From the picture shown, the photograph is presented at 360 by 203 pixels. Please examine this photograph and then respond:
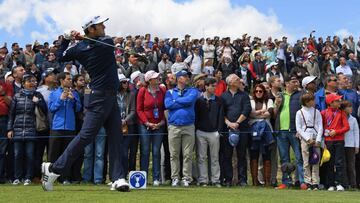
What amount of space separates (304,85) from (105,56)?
677 cm

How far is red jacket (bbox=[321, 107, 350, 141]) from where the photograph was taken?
1502 centimetres

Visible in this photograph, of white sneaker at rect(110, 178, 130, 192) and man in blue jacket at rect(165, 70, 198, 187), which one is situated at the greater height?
man in blue jacket at rect(165, 70, 198, 187)

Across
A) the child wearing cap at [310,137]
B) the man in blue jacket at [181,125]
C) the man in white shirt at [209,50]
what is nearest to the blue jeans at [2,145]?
the man in blue jacket at [181,125]

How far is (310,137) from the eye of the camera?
1469 centimetres

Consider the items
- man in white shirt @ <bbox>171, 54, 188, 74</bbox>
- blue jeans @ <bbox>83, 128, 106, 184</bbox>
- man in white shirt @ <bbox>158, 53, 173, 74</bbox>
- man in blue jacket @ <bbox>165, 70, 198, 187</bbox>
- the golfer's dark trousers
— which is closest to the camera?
the golfer's dark trousers

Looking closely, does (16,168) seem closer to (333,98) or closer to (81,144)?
(81,144)

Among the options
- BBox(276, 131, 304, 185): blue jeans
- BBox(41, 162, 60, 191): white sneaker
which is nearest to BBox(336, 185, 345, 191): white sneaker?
BBox(276, 131, 304, 185): blue jeans

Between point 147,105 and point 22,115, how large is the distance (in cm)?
292

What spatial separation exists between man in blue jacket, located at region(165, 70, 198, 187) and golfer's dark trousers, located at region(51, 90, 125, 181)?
387 cm

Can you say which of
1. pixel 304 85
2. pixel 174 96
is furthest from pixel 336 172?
pixel 174 96

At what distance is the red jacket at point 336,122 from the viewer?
15016 mm

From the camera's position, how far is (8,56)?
85.6 feet

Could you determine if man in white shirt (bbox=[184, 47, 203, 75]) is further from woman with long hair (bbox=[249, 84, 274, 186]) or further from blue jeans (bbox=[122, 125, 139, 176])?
blue jeans (bbox=[122, 125, 139, 176])

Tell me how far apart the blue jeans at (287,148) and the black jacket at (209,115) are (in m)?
1.48
